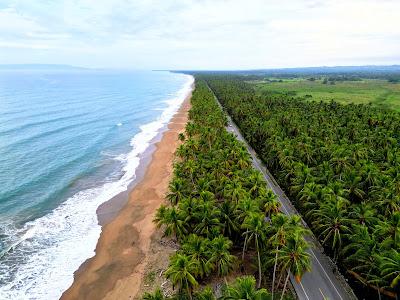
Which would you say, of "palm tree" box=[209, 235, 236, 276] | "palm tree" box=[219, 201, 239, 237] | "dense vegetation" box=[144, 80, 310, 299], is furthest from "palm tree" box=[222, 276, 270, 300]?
"palm tree" box=[219, 201, 239, 237]

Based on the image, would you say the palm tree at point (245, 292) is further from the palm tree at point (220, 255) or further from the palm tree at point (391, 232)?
the palm tree at point (391, 232)

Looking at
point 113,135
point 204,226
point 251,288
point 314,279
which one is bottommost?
point 113,135

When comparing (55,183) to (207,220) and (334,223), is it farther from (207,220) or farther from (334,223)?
(334,223)

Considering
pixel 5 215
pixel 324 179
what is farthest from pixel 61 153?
pixel 324 179

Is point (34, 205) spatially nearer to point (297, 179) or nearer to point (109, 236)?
point (109, 236)

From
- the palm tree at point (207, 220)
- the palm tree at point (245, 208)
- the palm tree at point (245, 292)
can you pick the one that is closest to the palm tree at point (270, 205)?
the palm tree at point (245, 208)

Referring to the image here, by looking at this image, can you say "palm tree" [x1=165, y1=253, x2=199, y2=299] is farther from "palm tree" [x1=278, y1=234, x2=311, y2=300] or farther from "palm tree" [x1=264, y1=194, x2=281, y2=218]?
"palm tree" [x1=264, y1=194, x2=281, y2=218]
